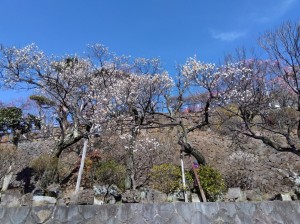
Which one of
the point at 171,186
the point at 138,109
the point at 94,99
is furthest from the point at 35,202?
the point at 94,99

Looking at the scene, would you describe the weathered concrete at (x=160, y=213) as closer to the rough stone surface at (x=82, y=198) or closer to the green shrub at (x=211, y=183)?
the rough stone surface at (x=82, y=198)

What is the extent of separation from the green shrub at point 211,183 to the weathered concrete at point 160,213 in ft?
2.80

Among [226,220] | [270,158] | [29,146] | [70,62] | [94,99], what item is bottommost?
[226,220]

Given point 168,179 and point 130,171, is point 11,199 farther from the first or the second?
point 130,171

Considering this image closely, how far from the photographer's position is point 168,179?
780cm

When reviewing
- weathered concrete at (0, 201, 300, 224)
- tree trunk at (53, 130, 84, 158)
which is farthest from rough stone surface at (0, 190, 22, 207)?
tree trunk at (53, 130, 84, 158)

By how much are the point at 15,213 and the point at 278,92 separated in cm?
1219

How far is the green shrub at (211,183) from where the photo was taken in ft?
23.0

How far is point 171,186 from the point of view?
24.0 feet

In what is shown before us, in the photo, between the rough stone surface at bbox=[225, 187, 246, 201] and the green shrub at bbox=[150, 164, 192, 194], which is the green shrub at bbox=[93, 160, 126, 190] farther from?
the rough stone surface at bbox=[225, 187, 246, 201]

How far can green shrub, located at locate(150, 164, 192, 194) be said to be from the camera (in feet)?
23.8

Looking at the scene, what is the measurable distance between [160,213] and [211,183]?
2266 millimetres

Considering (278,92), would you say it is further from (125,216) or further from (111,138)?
(125,216)

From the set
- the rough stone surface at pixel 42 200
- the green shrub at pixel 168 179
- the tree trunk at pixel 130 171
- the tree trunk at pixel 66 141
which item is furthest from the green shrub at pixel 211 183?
the tree trunk at pixel 66 141
